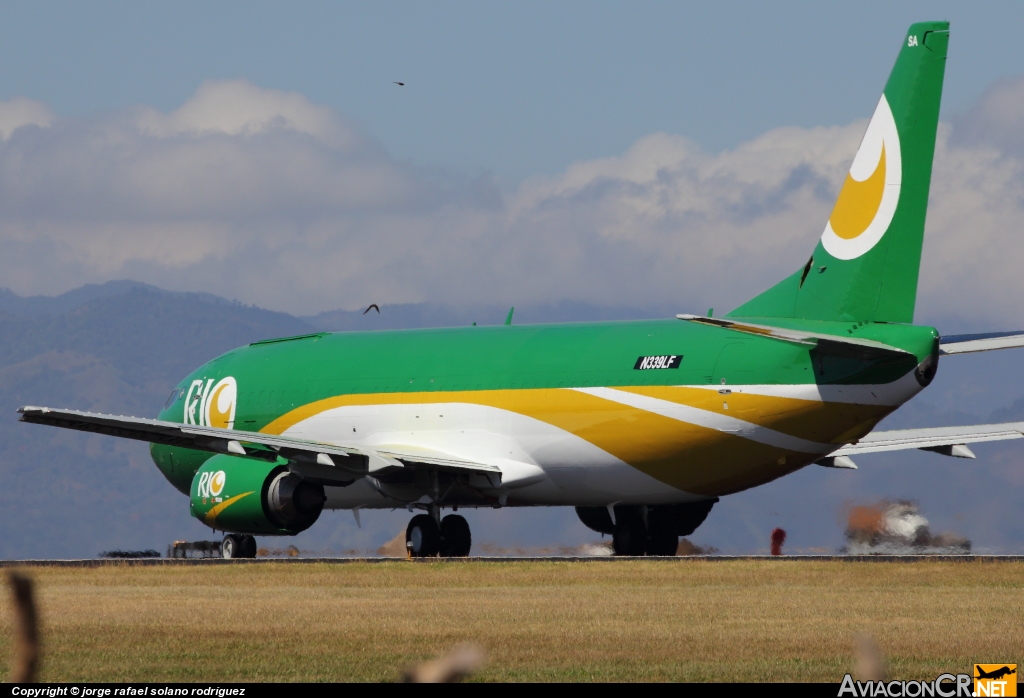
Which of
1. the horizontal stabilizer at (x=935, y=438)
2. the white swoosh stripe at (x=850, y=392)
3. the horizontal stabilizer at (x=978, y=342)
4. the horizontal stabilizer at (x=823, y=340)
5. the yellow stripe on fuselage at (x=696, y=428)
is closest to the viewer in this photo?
the horizontal stabilizer at (x=823, y=340)

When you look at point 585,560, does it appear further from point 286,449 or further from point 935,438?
point 935,438

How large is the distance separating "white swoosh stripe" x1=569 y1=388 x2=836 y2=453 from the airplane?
0.04 metres

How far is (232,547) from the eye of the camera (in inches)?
1560

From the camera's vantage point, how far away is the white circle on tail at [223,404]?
A: 39.8 m

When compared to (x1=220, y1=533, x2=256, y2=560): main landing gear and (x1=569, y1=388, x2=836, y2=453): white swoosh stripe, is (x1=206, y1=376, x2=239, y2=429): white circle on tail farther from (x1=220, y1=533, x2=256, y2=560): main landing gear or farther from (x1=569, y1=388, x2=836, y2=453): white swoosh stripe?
(x1=569, y1=388, x2=836, y2=453): white swoosh stripe

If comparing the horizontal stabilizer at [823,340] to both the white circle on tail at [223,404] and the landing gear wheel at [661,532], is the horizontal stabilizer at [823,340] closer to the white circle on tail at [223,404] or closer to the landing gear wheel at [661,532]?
the landing gear wheel at [661,532]

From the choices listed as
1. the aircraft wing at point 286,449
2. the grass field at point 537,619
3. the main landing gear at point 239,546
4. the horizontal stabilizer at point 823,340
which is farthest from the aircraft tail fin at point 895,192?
the main landing gear at point 239,546

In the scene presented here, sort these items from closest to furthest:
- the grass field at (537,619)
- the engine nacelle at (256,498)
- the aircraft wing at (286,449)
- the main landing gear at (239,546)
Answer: the grass field at (537,619)
the aircraft wing at (286,449)
the engine nacelle at (256,498)
the main landing gear at (239,546)

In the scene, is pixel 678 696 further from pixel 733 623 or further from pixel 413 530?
pixel 413 530

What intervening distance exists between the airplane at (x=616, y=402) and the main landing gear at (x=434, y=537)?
0.16 ft

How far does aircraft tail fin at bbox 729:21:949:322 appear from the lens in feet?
99.0

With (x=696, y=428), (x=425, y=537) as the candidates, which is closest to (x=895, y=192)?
(x=696, y=428)

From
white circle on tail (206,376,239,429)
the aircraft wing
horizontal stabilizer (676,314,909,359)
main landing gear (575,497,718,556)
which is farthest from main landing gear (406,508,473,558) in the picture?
horizontal stabilizer (676,314,909,359)

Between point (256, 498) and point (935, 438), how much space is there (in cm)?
1511
